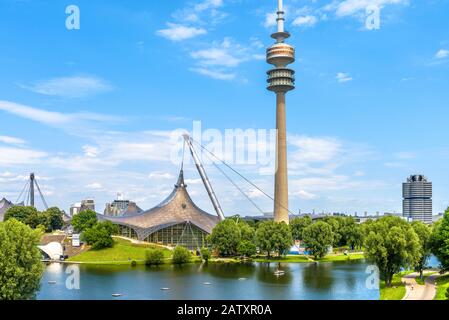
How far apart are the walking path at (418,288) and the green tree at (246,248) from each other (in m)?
29.6

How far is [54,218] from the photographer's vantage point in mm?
112875

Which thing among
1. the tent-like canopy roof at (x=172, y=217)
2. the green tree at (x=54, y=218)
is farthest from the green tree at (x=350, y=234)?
the green tree at (x=54, y=218)

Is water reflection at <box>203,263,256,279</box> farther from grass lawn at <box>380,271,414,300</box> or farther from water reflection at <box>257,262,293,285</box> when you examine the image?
grass lawn at <box>380,271,414,300</box>

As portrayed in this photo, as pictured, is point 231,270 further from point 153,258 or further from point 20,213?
point 20,213

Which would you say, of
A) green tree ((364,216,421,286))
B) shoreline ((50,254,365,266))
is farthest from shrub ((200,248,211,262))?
green tree ((364,216,421,286))

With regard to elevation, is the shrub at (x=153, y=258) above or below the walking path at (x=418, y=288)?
below

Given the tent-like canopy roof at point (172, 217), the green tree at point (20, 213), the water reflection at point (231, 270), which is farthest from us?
the green tree at point (20, 213)

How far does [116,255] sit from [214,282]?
30350 millimetres

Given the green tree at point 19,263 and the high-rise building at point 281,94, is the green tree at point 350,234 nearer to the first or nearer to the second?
the high-rise building at point 281,94

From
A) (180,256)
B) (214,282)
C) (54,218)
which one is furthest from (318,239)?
(54,218)

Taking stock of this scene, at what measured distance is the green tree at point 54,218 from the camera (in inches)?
4320

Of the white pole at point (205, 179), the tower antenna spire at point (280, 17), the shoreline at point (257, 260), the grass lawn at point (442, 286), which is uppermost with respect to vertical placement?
the tower antenna spire at point (280, 17)

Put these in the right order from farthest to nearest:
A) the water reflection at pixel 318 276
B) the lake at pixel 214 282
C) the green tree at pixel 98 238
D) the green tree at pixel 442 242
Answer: the green tree at pixel 98 238
the water reflection at pixel 318 276
the green tree at pixel 442 242
the lake at pixel 214 282

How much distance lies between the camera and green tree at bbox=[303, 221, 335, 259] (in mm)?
78062
